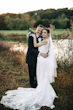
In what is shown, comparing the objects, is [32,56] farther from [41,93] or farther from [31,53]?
[41,93]

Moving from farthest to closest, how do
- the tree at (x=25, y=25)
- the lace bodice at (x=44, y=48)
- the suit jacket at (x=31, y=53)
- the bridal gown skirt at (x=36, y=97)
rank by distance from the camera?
the tree at (x=25, y=25)
the suit jacket at (x=31, y=53)
the lace bodice at (x=44, y=48)
the bridal gown skirt at (x=36, y=97)

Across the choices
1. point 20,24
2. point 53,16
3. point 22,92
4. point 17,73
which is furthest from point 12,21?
point 22,92

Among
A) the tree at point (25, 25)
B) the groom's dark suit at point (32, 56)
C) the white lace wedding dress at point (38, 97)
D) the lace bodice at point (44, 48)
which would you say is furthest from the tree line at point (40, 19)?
the white lace wedding dress at point (38, 97)

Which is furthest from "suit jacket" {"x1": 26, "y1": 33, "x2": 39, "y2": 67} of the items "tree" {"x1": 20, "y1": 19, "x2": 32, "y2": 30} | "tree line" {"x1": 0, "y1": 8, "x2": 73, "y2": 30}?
"tree" {"x1": 20, "y1": 19, "x2": 32, "y2": 30}

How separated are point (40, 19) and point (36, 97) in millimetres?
8394

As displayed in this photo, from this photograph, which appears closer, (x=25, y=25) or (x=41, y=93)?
→ (x=41, y=93)

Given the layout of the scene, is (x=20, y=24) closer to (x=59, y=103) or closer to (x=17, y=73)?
→ (x=17, y=73)

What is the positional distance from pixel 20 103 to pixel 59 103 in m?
1.11

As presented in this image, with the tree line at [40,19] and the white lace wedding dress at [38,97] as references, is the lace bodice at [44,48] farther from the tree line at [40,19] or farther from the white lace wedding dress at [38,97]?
the tree line at [40,19]

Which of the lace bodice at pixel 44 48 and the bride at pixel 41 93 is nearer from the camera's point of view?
the bride at pixel 41 93

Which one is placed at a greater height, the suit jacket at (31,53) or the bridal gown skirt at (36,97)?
the suit jacket at (31,53)

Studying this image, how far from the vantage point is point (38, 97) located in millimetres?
2820

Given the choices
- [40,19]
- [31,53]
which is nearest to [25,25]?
[40,19]

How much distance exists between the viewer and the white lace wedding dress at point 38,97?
104 inches
